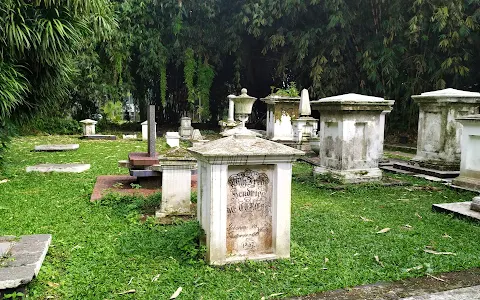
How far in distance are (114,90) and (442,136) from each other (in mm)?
13711

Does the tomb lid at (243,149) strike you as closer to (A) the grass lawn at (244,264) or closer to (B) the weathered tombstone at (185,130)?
(A) the grass lawn at (244,264)

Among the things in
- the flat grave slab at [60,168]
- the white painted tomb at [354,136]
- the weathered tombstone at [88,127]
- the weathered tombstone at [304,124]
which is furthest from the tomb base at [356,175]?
the weathered tombstone at [88,127]

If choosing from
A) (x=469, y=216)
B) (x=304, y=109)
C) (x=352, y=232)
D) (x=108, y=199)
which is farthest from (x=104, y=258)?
(x=304, y=109)

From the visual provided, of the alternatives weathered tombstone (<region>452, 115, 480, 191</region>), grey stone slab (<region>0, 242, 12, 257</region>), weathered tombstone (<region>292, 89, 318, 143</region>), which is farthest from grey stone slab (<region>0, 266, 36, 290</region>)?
weathered tombstone (<region>292, 89, 318, 143</region>)

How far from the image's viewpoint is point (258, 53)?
20.9 m

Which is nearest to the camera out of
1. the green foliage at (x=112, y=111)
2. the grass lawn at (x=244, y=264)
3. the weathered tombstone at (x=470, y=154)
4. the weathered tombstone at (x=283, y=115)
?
the grass lawn at (x=244, y=264)

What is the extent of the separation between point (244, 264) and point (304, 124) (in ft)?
29.0

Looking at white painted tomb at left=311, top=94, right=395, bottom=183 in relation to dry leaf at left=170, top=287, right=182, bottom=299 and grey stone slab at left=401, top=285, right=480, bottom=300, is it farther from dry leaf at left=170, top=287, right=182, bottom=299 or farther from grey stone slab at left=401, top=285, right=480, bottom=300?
dry leaf at left=170, top=287, right=182, bottom=299

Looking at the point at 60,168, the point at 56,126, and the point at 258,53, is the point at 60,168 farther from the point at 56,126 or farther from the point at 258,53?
the point at 258,53

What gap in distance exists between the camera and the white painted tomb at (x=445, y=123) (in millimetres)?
8078

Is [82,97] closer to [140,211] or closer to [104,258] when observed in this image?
[140,211]

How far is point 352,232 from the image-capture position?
4621mm

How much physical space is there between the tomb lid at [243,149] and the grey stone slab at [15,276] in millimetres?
1553

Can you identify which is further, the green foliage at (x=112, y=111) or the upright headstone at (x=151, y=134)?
the green foliage at (x=112, y=111)
